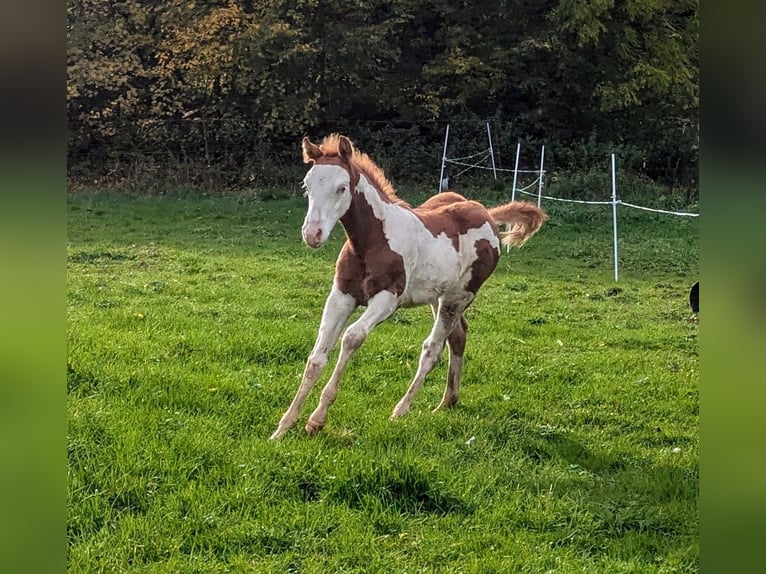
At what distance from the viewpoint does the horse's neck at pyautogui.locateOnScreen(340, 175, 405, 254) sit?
4.22 metres

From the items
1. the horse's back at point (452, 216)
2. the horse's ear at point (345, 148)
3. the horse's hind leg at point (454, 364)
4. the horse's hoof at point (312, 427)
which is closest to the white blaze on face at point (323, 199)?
the horse's ear at point (345, 148)

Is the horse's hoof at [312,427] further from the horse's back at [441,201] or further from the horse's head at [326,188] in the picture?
the horse's back at [441,201]

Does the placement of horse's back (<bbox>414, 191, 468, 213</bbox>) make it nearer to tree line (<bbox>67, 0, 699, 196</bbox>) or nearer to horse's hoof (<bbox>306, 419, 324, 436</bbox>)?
horse's hoof (<bbox>306, 419, 324, 436</bbox>)

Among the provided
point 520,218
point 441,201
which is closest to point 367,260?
point 441,201

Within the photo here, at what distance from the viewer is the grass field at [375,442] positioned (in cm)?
301

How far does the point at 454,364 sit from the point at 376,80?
1501cm

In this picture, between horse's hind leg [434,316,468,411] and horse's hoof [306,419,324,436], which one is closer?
horse's hoof [306,419,324,436]

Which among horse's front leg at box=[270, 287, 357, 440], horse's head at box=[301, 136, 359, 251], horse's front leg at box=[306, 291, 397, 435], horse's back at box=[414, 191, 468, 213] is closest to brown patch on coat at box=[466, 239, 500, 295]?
horse's back at box=[414, 191, 468, 213]

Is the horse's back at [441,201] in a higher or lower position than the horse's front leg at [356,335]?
higher

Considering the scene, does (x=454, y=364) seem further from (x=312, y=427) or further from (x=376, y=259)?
(x=312, y=427)

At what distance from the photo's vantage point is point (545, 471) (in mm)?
3885

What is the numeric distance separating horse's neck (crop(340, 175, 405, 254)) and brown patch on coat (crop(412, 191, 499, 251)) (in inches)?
19.1

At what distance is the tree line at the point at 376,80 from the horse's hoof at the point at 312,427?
13637mm
